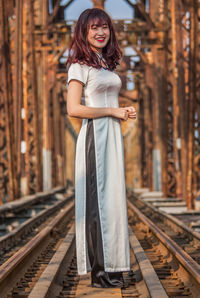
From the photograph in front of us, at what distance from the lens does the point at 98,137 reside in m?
3.62

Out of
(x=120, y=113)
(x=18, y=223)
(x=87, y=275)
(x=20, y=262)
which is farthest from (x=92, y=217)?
(x=18, y=223)

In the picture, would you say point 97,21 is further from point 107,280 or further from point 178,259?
point 178,259

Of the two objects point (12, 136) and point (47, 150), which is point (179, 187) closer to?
point (12, 136)

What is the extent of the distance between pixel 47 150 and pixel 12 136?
10.2 meters

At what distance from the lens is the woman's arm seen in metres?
3.54

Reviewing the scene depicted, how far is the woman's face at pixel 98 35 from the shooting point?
362 cm

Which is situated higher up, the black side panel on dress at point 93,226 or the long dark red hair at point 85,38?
the long dark red hair at point 85,38

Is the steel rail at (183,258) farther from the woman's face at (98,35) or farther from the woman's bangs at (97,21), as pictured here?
the woman's bangs at (97,21)

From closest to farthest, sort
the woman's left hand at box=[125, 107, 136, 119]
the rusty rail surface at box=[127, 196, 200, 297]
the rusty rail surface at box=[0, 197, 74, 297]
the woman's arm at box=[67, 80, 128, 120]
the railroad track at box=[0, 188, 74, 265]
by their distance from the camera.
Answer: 1. the woman's arm at box=[67, 80, 128, 120]
2. the woman's left hand at box=[125, 107, 136, 119]
3. the rusty rail surface at box=[127, 196, 200, 297]
4. the rusty rail surface at box=[0, 197, 74, 297]
5. the railroad track at box=[0, 188, 74, 265]

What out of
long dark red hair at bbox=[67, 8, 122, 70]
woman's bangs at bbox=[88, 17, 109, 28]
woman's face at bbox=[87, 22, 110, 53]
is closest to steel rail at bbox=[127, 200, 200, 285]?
long dark red hair at bbox=[67, 8, 122, 70]

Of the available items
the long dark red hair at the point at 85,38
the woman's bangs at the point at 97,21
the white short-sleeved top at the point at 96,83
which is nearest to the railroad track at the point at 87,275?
the white short-sleeved top at the point at 96,83

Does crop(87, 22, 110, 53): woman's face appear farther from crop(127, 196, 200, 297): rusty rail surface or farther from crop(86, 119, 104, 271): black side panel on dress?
crop(127, 196, 200, 297): rusty rail surface

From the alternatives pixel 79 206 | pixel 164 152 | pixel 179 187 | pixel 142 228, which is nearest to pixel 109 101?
pixel 79 206

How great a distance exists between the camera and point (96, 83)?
11.8ft
